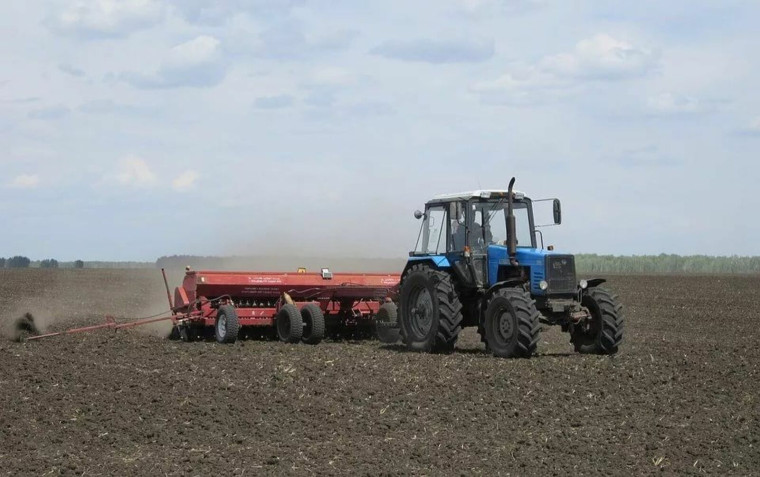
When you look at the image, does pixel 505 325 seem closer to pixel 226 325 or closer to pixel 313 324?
pixel 313 324

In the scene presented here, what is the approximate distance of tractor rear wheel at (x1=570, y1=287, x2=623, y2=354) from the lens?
47.5 feet

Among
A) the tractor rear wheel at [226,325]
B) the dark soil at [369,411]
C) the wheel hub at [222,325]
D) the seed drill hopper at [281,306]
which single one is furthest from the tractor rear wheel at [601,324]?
the wheel hub at [222,325]

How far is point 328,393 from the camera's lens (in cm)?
1178

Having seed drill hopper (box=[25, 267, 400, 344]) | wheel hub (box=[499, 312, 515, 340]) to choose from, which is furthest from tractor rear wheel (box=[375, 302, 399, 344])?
wheel hub (box=[499, 312, 515, 340])

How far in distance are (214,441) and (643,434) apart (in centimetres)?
399

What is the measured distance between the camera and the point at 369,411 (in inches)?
433

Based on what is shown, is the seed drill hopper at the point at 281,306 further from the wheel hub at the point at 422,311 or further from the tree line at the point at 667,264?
the tree line at the point at 667,264

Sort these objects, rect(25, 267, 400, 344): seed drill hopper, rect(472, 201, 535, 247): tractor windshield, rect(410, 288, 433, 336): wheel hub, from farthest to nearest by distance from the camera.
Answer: rect(25, 267, 400, 344): seed drill hopper
rect(410, 288, 433, 336): wheel hub
rect(472, 201, 535, 247): tractor windshield

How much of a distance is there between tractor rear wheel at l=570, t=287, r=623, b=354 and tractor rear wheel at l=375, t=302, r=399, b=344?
2.97 metres

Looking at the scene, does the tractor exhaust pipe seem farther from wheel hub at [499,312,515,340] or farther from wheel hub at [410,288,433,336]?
wheel hub at [410,288,433,336]

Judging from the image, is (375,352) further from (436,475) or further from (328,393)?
(436,475)

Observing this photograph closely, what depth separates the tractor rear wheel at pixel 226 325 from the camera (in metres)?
16.5

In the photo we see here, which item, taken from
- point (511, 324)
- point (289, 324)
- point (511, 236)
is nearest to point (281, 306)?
point (289, 324)

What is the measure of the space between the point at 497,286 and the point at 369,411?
4083 mm
